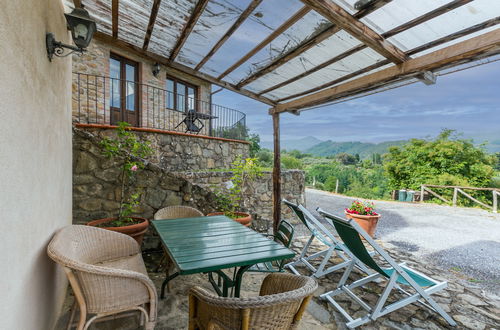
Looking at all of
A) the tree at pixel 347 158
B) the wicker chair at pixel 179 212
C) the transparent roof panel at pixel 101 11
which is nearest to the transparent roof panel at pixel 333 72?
the wicker chair at pixel 179 212

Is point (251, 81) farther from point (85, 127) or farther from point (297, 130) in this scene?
point (297, 130)

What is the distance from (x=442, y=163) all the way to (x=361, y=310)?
12024 millimetres

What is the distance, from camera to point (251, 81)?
3.97m

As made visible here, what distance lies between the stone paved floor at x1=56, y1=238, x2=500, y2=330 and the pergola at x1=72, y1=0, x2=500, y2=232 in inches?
75.4

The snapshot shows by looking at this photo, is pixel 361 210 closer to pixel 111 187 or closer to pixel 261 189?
pixel 261 189

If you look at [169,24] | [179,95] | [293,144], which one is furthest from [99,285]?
[293,144]

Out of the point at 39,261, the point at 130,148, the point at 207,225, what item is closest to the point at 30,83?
the point at 39,261

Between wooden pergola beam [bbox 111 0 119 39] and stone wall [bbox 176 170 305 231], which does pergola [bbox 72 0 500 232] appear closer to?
wooden pergola beam [bbox 111 0 119 39]

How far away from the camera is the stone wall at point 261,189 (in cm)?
465

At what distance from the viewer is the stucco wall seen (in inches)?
39.1

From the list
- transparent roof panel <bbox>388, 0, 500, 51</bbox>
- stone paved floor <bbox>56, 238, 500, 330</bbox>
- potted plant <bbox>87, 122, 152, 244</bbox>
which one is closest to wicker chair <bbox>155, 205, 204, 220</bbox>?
potted plant <bbox>87, 122, 152, 244</bbox>

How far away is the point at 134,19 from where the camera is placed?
4.59 metres

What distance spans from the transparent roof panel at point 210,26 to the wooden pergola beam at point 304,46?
723 millimetres

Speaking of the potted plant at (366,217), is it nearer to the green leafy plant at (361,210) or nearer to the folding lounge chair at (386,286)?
the green leafy plant at (361,210)
